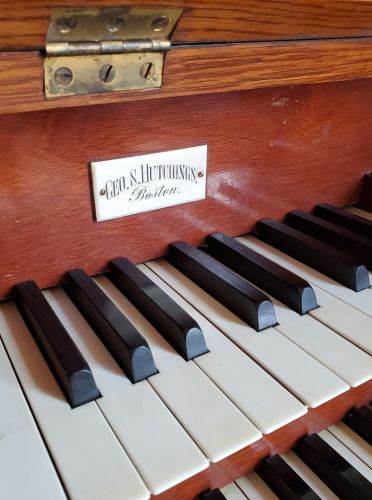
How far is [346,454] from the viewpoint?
25.9 inches

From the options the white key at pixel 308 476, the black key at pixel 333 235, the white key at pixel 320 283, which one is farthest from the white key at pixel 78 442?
the black key at pixel 333 235

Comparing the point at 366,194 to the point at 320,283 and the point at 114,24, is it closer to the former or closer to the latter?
the point at 320,283

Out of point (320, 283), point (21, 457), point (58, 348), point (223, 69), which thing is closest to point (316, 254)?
point (320, 283)

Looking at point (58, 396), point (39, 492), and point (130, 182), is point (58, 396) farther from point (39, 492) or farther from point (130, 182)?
point (130, 182)

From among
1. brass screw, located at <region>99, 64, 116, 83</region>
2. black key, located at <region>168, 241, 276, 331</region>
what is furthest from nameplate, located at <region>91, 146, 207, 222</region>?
brass screw, located at <region>99, 64, 116, 83</region>

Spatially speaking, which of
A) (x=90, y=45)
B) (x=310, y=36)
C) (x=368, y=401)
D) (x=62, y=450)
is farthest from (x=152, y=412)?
(x=310, y=36)

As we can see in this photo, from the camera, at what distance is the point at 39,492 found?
1.69 feet

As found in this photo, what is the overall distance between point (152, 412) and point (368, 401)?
1.09ft

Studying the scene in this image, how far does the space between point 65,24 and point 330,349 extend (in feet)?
1.82

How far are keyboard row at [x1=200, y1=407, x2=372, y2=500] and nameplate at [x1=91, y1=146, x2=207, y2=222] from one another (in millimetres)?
476

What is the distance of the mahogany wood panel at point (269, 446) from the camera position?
0.57 meters

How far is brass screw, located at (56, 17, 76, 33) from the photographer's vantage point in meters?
0.52

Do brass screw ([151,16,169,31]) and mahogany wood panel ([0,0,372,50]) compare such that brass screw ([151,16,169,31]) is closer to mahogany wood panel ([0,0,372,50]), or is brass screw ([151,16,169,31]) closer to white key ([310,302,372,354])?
mahogany wood panel ([0,0,372,50])

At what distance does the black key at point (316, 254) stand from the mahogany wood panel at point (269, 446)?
0.24 m
